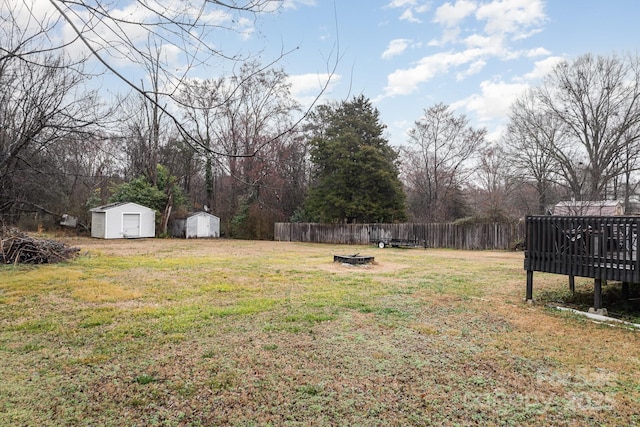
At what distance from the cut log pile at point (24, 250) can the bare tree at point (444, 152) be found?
24.9 m

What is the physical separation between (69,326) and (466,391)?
174 inches

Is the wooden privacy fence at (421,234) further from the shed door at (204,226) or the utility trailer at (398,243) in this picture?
the shed door at (204,226)

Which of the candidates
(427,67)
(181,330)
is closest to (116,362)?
(181,330)

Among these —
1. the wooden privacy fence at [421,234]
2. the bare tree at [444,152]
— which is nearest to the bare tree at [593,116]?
the bare tree at [444,152]

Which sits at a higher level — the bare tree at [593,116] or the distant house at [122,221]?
the bare tree at [593,116]

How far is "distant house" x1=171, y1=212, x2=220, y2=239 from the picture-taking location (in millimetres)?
26906

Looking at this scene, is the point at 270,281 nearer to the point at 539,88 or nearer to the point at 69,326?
the point at 69,326

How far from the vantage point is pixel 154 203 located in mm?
26438

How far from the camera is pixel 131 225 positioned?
24.6 meters

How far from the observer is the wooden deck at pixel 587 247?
4.93m

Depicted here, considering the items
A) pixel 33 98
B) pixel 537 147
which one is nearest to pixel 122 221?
pixel 33 98

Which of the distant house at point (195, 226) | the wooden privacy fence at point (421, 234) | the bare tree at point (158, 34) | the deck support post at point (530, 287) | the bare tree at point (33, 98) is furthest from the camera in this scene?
the distant house at point (195, 226)

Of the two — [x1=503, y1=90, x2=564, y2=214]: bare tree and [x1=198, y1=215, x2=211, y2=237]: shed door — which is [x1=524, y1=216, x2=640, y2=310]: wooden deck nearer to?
[x1=503, y1=90, x2=564, y2=214]: bare tree

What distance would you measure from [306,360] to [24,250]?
10.2 metres
